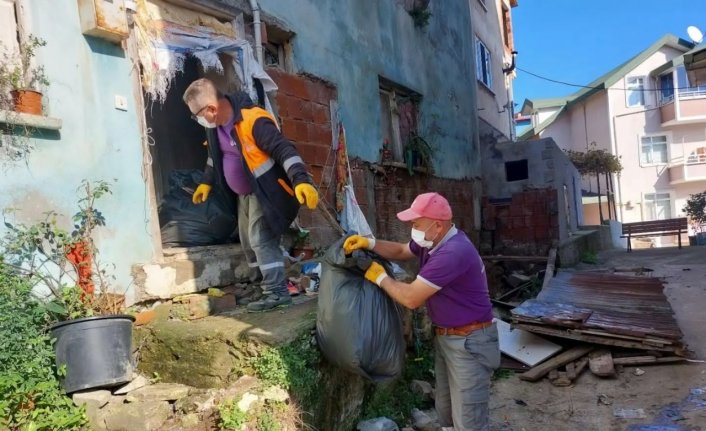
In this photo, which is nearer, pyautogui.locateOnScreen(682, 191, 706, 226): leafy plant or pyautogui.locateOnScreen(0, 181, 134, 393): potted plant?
pyautogui.locateOnScreen(0, 181, 134, 393): potted plant

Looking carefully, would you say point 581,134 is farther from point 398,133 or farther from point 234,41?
point 234,41

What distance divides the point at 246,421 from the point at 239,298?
165 cm

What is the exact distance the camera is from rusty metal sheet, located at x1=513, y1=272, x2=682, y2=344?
14.8ft

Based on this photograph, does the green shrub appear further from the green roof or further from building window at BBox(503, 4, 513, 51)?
the green roof

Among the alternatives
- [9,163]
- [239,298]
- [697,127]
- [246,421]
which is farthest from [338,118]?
[697,127]

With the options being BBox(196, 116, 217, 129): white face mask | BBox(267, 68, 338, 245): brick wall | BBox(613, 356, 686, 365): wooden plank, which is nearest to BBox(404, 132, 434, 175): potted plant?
BBox(267, 68, 338, 245): brick wall

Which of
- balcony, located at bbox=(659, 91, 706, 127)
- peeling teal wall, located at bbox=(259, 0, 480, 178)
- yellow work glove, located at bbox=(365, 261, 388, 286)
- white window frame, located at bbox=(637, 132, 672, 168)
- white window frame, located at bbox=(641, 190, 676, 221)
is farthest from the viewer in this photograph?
white window frame, located at bbox=(641, 190, 676, 221)

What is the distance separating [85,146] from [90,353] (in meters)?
1.34

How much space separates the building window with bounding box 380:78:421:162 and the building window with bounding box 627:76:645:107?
18.5 m

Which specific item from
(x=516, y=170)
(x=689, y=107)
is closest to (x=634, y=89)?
(x=689, y=107)

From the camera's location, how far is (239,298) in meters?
3.88

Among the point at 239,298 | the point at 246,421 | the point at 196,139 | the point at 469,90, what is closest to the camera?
the point at 246,421

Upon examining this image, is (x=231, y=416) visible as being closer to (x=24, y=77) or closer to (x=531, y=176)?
(x=24, y=77)

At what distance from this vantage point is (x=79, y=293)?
2.92 metres
